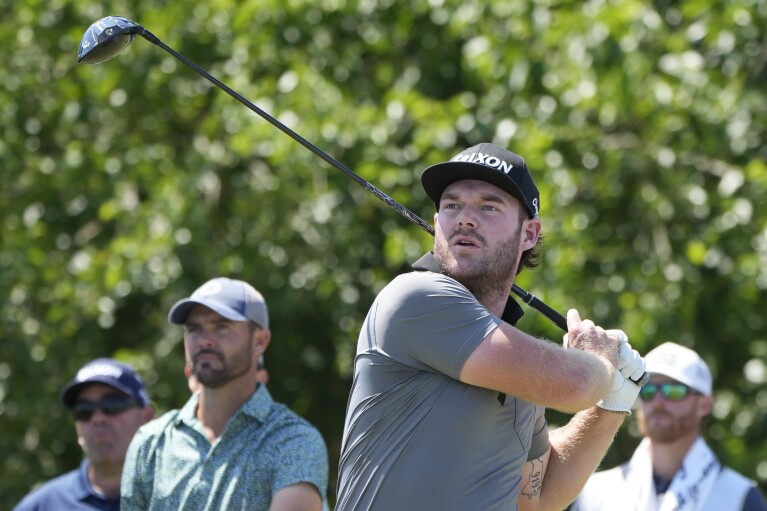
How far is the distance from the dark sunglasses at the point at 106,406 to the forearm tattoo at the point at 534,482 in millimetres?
2752

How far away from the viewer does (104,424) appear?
629cm

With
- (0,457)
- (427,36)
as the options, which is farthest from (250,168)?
(0,457)

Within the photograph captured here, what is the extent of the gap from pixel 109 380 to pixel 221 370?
47.2 inches

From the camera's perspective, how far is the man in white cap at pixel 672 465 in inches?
232

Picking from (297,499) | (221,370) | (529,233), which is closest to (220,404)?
(221,370)

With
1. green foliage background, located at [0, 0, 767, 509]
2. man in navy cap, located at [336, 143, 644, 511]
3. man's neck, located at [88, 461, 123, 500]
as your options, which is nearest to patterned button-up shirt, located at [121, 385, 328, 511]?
man's neck, located at [88, 461, 123, 500]

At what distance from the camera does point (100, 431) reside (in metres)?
6.27

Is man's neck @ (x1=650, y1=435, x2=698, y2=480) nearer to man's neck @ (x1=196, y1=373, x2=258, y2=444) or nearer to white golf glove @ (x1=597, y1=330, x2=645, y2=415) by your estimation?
man's neck @ (x1=196, y1=373, x2=258, y2=444)

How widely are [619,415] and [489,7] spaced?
510 cm

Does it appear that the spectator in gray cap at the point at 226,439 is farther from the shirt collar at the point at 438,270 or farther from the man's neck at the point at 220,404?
the shirt collar at the point at 438,270

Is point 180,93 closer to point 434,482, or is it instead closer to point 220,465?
point 220,465

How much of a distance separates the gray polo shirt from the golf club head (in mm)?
1282

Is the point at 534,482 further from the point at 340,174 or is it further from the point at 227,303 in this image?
the point at 340,174

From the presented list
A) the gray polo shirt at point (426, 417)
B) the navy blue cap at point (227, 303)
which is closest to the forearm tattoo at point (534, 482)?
the gray polo shirt at point (426, 417)
